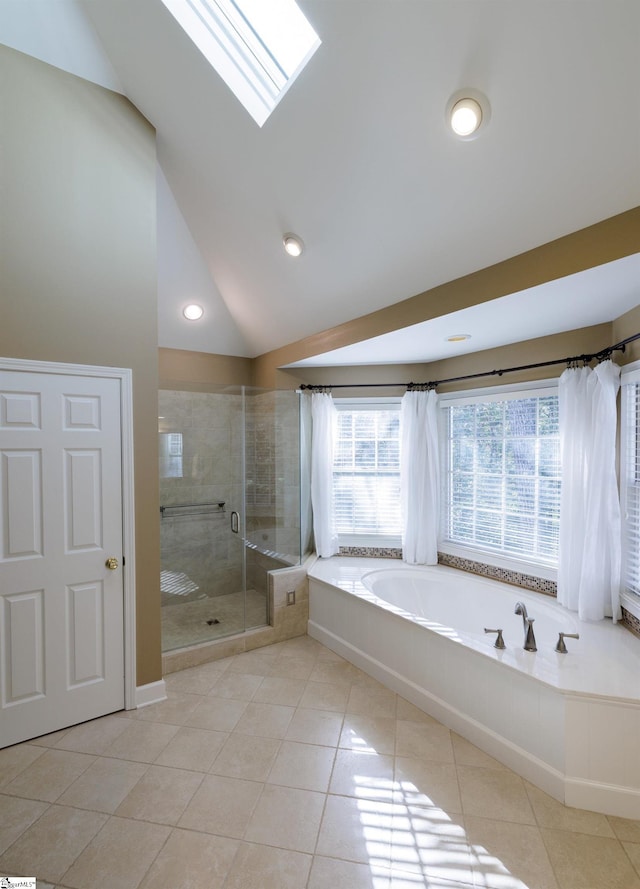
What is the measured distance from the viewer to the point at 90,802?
1831mm

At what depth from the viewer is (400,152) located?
74.8 inches

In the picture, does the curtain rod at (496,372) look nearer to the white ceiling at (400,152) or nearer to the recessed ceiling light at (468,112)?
the white ceiling at (400,152)

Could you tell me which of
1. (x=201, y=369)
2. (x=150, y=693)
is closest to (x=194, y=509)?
(x=201, y=369)

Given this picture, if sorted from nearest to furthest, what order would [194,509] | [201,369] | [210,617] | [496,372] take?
[496,372]
[210,617]
[194,509]
[201,369]

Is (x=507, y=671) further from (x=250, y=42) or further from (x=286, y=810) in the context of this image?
(x=250, y=42)

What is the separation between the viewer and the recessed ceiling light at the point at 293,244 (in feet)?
8.68

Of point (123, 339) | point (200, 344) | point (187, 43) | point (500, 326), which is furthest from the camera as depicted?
point (200, 344)

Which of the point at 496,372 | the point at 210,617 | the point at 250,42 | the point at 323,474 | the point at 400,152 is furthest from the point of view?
the point at 323,474

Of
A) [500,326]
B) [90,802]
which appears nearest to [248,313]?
[500,326]

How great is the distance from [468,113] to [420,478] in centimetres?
269

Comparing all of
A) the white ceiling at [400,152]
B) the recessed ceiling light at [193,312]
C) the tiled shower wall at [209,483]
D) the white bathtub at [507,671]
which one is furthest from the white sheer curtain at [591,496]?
the recessed ceiling light at [193,312]

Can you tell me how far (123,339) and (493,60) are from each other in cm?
213

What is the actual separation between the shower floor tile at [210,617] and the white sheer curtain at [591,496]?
2.27 m

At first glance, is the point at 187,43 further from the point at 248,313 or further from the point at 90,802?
the point at 90,802
